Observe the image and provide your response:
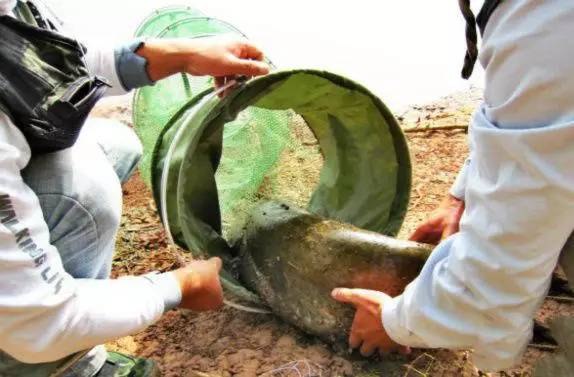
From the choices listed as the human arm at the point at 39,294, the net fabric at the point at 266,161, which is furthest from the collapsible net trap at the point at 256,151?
the human arm at the point at 39,294

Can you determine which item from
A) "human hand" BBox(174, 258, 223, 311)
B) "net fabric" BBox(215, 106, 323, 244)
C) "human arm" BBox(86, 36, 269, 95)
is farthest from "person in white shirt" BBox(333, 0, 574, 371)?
"net fabric" BBox(215, 106, 323, 244)

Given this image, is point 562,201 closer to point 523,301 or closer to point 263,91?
point 523,301

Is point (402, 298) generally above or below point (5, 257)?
below

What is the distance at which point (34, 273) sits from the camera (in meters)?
0.98

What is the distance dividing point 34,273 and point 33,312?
2.5 inches

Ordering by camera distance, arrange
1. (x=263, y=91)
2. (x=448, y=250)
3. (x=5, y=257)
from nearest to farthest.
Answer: (x=5, y=257) → (x=448, y=250) → (x=263, y=91)

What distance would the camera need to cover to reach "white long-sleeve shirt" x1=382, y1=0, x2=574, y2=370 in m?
0.75

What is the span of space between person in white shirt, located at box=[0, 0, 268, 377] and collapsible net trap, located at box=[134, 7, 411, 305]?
0.12 m

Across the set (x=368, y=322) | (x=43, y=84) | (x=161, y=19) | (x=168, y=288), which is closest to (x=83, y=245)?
(x=168, y=288)

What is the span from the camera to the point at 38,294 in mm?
981

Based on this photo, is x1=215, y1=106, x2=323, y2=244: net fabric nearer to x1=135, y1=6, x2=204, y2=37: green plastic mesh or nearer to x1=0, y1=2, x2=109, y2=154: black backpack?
x1=135, y1=6, x2=204, y2=37: green plastic mesh

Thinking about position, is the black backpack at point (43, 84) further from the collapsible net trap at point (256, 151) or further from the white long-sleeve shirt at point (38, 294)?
the collapsible net trap at point (256, 151)

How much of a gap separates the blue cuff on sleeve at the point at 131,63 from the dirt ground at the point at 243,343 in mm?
437

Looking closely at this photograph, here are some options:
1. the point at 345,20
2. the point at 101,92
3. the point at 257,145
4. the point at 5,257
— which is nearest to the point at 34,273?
the point at 5,257
